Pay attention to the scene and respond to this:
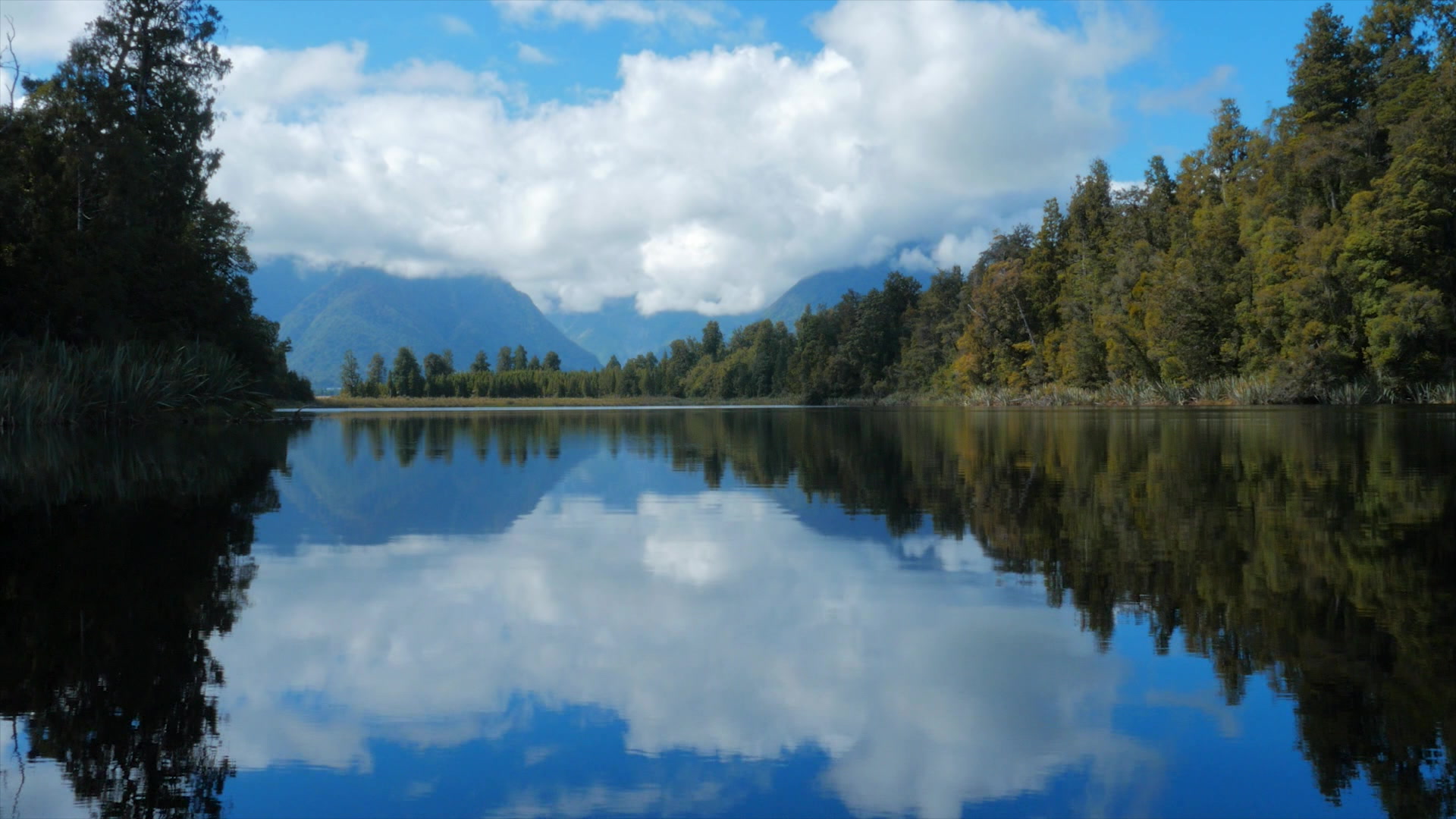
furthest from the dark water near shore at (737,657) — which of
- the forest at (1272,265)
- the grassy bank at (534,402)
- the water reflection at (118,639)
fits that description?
the grassy bank at (534,402)

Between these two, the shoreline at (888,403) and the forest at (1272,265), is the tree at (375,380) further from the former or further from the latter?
the forest at (1272,265)

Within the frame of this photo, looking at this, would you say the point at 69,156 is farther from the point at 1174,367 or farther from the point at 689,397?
the point at 689,397

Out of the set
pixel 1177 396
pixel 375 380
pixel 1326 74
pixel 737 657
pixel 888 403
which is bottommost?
pixel 888 403

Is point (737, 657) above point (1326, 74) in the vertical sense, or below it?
below

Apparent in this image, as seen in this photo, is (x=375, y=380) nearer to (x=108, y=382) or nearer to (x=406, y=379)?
(x=406, y=379)

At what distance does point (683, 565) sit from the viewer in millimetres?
7434

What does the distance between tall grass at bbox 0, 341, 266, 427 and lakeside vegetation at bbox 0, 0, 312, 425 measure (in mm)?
52

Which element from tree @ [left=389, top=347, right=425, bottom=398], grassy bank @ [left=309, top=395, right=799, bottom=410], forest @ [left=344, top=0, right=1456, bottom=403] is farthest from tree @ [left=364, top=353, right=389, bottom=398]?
forest @ [left=344, top=0, right=1456, bottom=403]

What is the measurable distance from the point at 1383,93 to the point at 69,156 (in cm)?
6677

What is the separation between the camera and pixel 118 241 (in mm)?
30922

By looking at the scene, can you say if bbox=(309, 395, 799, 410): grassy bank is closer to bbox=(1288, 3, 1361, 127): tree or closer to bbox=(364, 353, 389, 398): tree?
bbox=(364, 353, 389, 398): tree

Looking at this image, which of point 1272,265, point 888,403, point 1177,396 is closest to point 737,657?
point 1272,265

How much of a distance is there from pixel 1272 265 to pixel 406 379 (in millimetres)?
125210

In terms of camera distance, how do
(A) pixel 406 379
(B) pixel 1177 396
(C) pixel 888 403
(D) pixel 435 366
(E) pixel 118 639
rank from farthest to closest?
(D) pixel 435 366
(A) pixel 406 379
(C) pixel 888 403
(B) pixel 1177 396
(E) pixel 118 639
